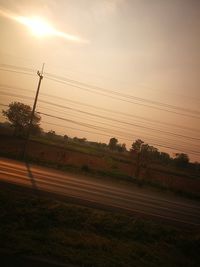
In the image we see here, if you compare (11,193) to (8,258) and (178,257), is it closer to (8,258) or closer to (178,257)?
(8,258)

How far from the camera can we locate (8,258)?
596 centimetres

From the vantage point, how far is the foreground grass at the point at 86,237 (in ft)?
22.4

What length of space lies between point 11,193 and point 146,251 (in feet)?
17.3

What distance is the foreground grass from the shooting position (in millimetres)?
6824

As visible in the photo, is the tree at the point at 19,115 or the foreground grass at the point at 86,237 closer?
the foreground grass at the point at 86,237

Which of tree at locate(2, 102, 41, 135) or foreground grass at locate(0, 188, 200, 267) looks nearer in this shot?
foreground grass at locate(0, 188, 200, 267)

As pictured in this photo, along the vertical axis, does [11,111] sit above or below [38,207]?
above

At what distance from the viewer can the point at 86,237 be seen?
8.18 meters

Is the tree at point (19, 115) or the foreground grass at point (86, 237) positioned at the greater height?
the tree at point (19, 115)

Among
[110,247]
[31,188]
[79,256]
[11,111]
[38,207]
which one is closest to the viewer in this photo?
[79,256]

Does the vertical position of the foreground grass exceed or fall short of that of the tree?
it falls short

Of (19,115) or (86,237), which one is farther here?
(19,115)

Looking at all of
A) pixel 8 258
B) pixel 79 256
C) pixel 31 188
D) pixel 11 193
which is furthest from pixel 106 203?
pixel 8 258

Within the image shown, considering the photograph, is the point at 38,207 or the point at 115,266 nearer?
the point at 115,266
